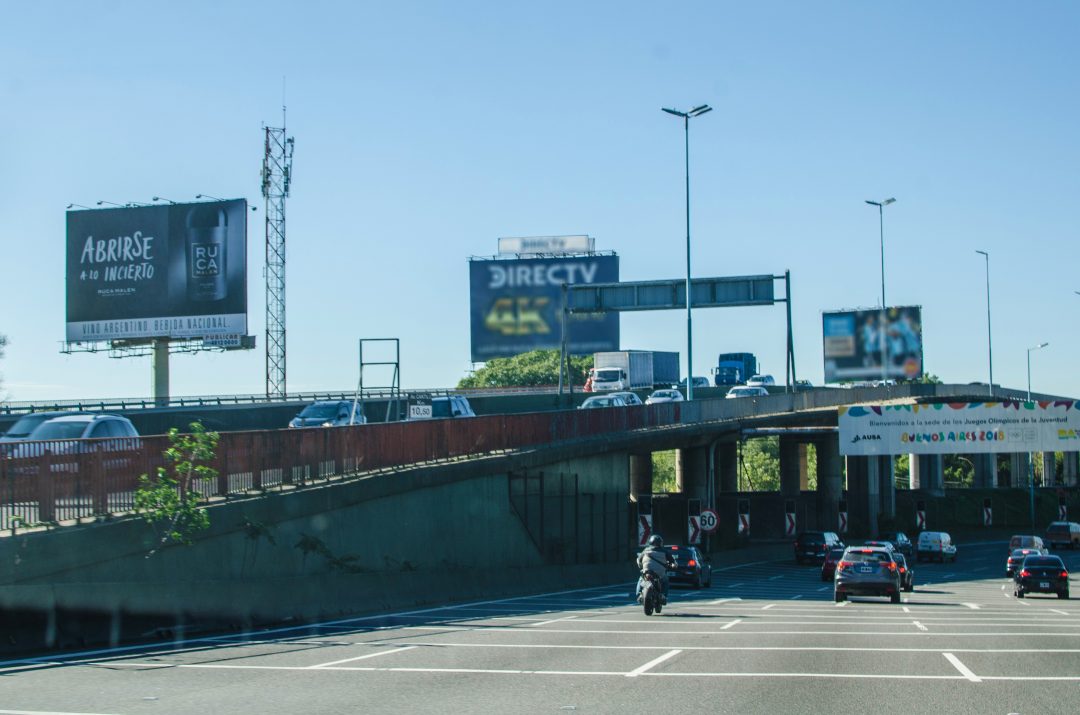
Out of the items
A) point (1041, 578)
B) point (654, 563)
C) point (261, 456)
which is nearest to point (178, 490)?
point (261, 456)

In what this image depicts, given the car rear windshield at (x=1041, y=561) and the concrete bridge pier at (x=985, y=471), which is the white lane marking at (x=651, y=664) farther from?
the concrete bridge pier at (x=985, y=471)

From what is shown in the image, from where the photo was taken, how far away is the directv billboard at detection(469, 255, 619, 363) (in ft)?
307

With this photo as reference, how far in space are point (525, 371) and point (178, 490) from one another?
125 meters

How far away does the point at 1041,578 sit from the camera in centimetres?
3591

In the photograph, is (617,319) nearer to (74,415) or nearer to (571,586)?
(571,586)

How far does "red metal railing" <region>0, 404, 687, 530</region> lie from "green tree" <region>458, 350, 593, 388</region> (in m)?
103

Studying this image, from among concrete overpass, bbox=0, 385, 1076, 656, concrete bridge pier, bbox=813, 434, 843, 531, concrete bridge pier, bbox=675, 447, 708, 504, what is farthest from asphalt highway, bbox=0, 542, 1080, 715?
concrete bridge pier, bbox=813, 434, 843, 531

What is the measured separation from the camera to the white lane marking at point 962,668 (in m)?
14.3

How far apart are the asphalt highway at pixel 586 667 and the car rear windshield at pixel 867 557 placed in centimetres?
569

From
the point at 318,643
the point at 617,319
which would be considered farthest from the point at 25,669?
the point at 617,319

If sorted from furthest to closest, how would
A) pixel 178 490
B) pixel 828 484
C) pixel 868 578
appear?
pixel 828 484, pixel 868 578, pixel 178 490

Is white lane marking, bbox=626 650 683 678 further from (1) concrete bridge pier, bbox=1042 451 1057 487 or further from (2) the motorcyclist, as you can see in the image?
(1) concrete bridge pier, bbox=1042 451 1057 487

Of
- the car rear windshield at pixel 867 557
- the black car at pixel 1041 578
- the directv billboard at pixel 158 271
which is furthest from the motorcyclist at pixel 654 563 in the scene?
the directv billboard at pixel 158 271

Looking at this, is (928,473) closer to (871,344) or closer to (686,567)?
(871,344)
